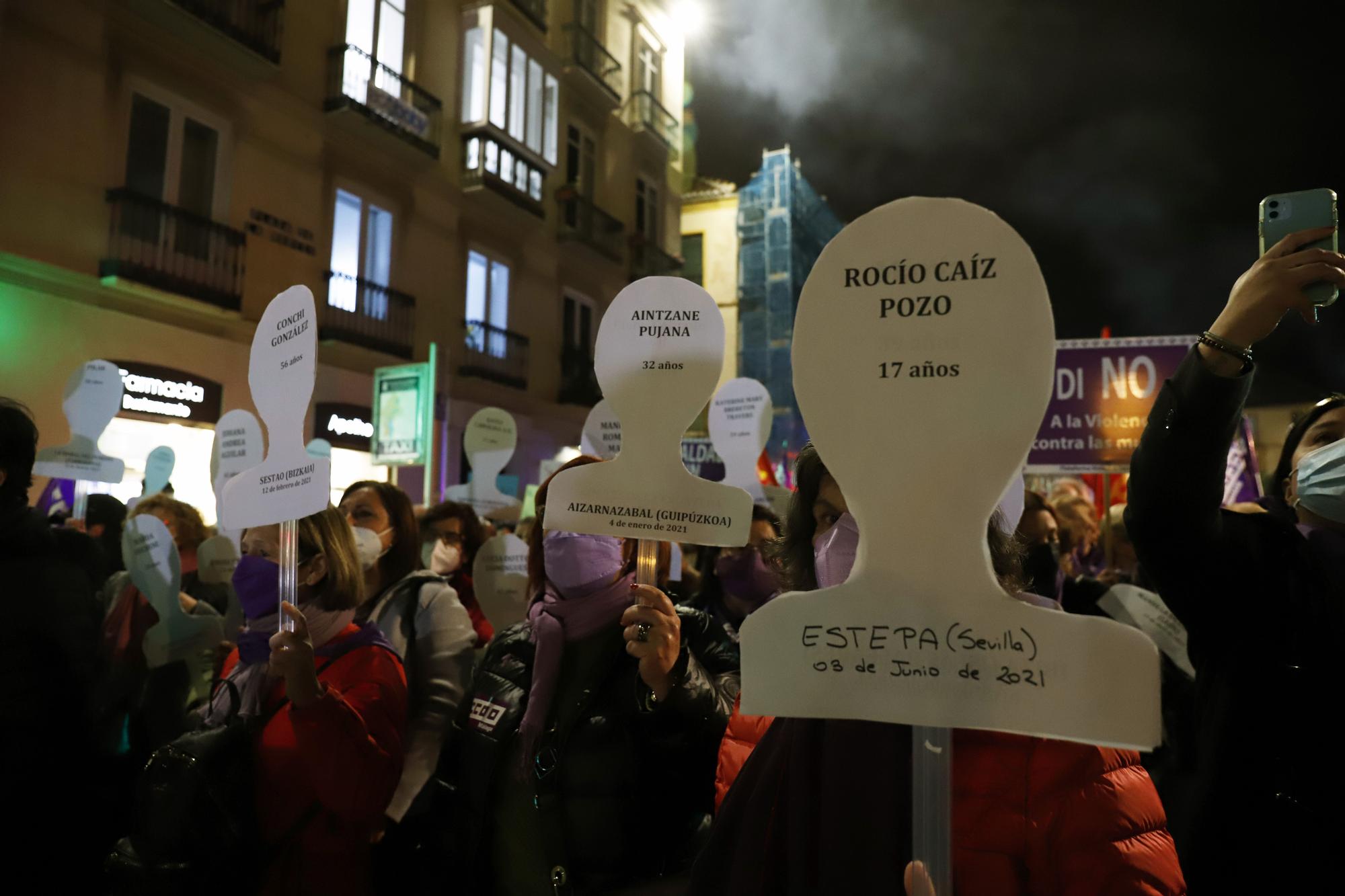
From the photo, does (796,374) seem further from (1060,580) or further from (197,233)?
(197,233)

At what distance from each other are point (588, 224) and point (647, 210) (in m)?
2.97

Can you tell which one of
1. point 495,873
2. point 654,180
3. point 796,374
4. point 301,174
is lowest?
point 495,873

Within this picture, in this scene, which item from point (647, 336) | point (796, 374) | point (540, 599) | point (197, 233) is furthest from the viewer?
point (197, 233)

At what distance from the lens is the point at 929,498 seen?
0.95 meters

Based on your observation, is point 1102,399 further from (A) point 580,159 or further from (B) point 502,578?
(A) point 580,159

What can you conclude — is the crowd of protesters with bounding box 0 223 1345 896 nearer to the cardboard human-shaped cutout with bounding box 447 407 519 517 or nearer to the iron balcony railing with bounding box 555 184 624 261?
the cardboard human-shaped cutout with bounding box 447 407 519 517

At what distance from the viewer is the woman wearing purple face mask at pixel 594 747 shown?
6.82 ft

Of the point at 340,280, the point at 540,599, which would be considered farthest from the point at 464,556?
the point at 340,280

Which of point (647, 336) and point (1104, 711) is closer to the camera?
point (1104, 711)

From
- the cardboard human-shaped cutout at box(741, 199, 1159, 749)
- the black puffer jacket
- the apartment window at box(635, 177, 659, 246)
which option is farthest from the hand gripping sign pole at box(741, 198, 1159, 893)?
the apartment window at box(635, 177, 659, 246)

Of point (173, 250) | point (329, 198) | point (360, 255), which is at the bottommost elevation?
point (173, 250)

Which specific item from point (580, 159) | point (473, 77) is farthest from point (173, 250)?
point (580, 159)

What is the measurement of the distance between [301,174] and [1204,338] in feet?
40.2

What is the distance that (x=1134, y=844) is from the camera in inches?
49.1
